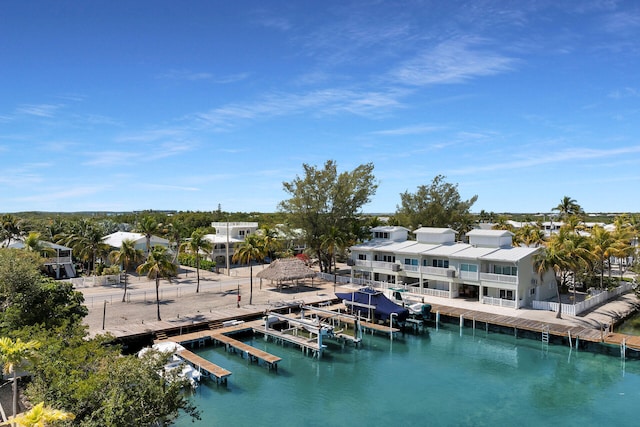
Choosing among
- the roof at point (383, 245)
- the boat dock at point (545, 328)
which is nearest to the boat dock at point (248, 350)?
the boat dock at point (545, 328)

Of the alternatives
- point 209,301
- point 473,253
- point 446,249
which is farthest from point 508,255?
point 209,301

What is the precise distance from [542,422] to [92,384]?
19.5 meters

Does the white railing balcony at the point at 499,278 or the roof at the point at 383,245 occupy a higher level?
the roof at the point at 383,245

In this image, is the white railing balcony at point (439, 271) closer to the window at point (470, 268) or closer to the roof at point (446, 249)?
the window at point (470, 268)

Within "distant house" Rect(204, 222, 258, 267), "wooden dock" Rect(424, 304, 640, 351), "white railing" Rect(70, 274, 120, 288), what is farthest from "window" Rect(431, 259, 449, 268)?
"white railing" Rect(70, 274, 120, 288)

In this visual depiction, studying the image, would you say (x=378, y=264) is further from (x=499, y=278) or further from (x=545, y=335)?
(x=545, y=335)

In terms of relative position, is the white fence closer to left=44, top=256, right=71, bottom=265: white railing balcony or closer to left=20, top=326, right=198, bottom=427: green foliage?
left=20, top=326, right=198, bottom=427: green foliage

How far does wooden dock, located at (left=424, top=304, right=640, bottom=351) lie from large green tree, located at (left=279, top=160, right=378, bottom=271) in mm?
19760

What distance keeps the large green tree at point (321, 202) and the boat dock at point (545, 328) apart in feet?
65.0

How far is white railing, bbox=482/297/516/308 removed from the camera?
37800 millimetres

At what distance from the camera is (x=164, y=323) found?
108 ft

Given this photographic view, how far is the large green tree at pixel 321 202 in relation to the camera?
54219 mm

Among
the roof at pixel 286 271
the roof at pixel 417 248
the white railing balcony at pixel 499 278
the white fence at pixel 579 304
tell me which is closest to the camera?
the white fence at pixel 579 304

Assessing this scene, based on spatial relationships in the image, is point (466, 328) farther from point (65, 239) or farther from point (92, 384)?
point (65, 239)
